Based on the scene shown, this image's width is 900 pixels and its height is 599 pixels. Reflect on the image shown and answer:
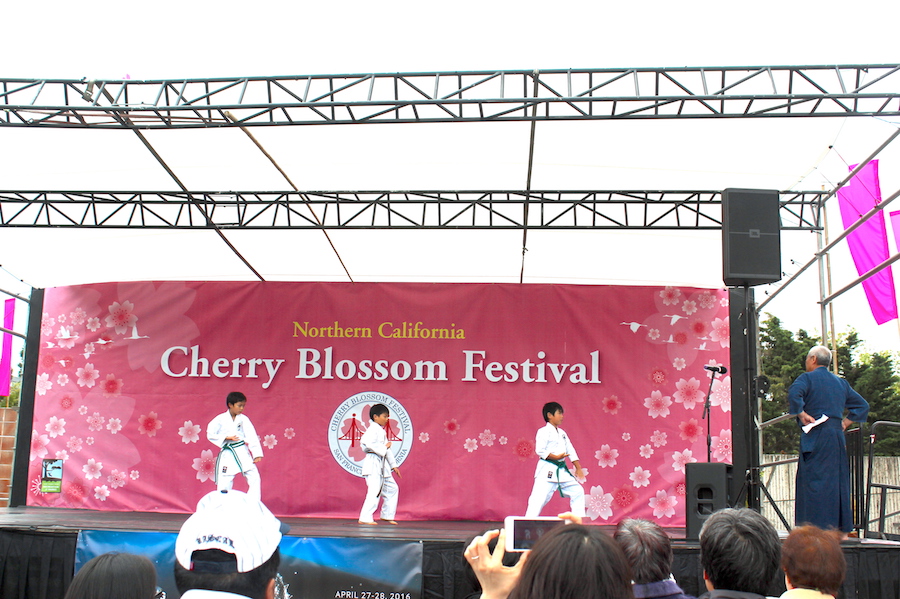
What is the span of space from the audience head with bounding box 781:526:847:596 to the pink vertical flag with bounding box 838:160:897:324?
441cm

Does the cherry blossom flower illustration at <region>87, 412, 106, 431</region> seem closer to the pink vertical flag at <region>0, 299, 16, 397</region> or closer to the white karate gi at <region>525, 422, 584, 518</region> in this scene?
the pink vertical flag at <region>0, 299, 16, 397</region>

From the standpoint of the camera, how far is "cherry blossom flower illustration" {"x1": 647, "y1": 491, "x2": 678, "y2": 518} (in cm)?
771

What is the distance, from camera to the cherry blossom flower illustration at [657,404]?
796cm

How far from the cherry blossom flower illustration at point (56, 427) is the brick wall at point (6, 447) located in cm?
125

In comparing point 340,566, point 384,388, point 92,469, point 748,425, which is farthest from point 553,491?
point 92,469

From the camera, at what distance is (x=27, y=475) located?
27.0ft

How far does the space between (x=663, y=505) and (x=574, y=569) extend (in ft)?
22.8

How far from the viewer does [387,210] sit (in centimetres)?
748

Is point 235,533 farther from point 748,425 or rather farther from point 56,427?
point 56,427

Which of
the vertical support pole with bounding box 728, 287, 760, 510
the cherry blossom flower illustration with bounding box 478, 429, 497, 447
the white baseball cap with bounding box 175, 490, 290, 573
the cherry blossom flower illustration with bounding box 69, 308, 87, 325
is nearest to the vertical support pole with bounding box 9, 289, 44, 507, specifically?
the cherry blossom flower illustration with bounding box 69, 308, 87, 325

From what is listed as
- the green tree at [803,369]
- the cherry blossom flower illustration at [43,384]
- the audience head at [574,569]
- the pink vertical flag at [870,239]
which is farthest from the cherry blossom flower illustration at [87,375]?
the green tree at [803,369]

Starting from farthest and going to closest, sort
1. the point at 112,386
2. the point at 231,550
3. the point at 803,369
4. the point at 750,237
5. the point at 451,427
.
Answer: the point at 803,369 → the point at 112,386 → the point at 451,427 → the point at 750,237 → the point at 231,550

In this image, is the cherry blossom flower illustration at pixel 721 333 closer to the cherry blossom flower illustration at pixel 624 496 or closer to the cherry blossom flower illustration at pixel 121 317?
the cherry blossom flower illustration at pixel 624 496

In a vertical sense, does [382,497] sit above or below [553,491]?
below
